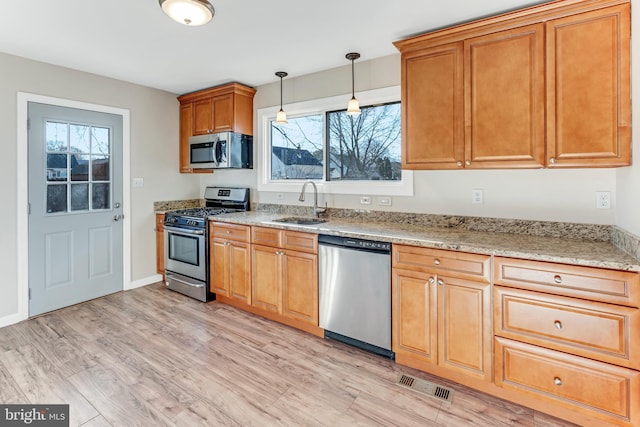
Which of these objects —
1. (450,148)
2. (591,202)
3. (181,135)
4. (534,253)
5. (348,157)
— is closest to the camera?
(534,253)

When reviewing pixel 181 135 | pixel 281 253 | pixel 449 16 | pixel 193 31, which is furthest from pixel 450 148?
pixel 181 135

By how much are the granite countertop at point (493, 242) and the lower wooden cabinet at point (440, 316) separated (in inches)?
3.4

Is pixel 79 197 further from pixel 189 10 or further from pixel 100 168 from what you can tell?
pixel 189 10

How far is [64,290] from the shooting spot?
3.31m

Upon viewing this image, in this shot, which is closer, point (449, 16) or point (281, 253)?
point (449, 16)

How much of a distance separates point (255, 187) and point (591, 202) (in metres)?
3.15

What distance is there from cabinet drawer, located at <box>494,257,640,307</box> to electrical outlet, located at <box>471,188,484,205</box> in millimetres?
766

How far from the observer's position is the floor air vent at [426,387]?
6.45 ft

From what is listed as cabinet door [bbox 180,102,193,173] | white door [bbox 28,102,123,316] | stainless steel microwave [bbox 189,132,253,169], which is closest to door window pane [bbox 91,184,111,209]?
white door [bbox 28,102,123,316]

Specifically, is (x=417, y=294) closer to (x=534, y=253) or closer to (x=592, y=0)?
(x=534, y=253)

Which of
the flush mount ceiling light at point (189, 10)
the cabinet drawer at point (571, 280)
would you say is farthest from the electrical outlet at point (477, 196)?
the flush mount ceiling light at point (189, 10)

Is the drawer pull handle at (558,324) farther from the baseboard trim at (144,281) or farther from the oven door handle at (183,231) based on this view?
the baseboard trim at (144,281)

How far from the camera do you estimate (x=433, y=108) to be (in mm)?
2350

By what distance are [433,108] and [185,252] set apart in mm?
2899
